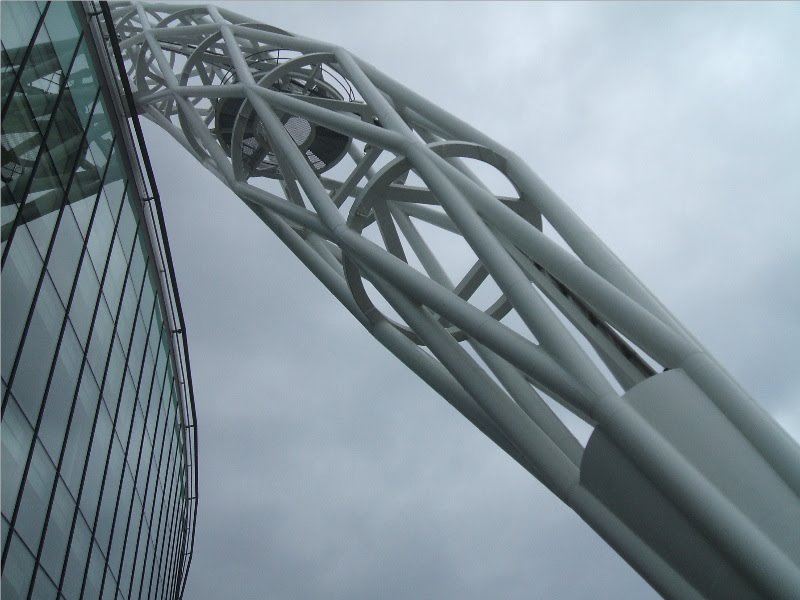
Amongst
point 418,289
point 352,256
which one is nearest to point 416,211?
point 352,256

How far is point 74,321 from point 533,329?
32.6 feet

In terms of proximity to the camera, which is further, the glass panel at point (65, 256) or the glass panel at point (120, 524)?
the glass panel at point (120, 524)

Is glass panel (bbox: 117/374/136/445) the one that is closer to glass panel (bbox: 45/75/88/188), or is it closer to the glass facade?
the glass facade

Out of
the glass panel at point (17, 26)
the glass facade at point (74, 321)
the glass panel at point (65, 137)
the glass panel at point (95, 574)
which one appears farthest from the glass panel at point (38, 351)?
the glass panel at point (95, 574)

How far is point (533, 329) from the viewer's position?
12.4m

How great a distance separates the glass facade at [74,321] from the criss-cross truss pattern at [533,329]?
3.58 m

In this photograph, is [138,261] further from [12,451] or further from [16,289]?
[12,451]

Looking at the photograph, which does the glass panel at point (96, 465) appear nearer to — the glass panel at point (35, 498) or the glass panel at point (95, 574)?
the glass panel at point (95, 574)

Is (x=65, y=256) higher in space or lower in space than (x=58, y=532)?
higher

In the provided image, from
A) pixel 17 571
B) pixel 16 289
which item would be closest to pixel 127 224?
pixel 16 289

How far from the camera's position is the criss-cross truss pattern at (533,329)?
35.3ft

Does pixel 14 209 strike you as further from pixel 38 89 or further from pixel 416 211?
pixel 416 211

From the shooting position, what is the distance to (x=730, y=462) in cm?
1096

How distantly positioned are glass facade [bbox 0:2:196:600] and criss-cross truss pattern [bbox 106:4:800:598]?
3.58 meters
